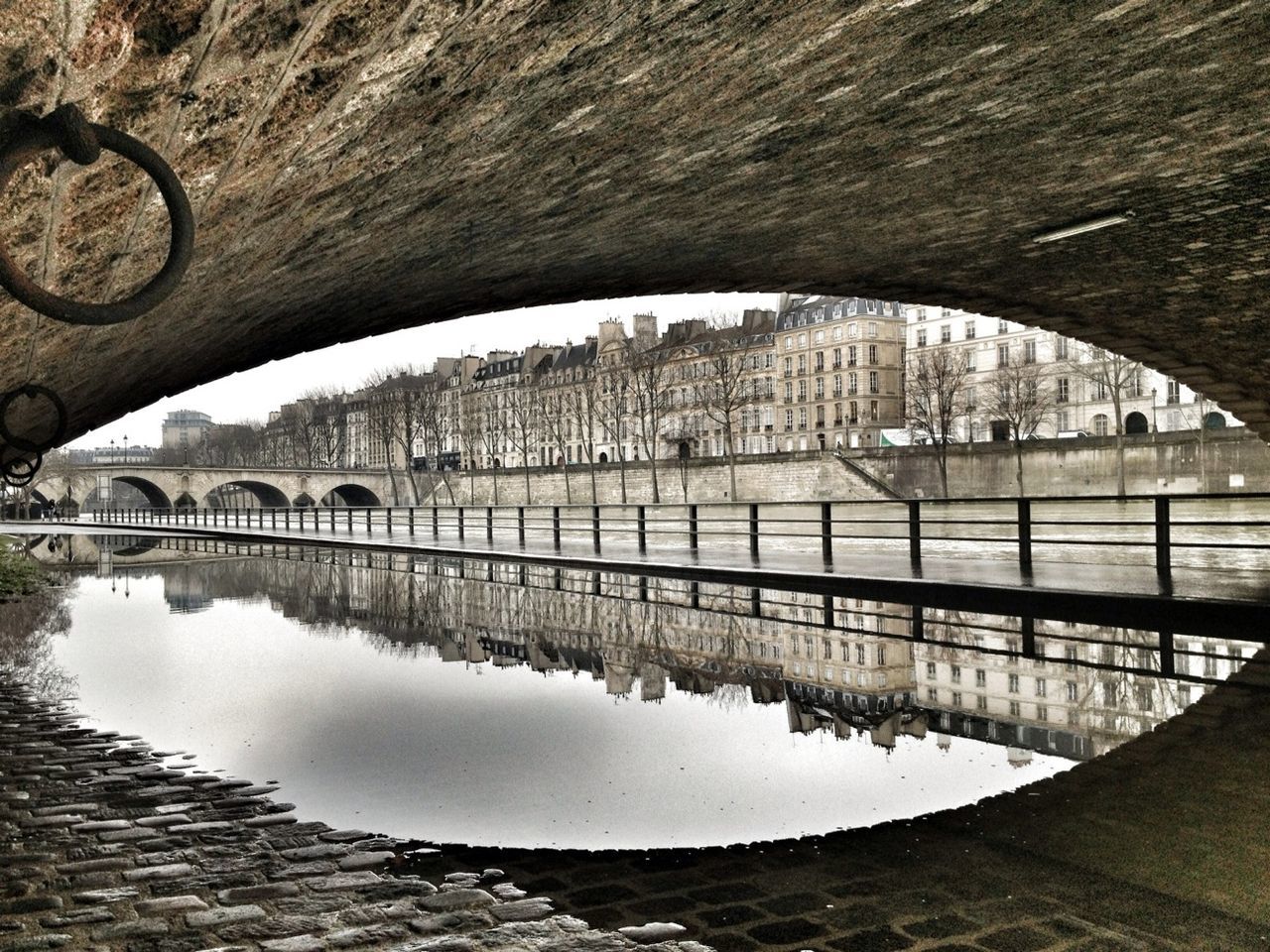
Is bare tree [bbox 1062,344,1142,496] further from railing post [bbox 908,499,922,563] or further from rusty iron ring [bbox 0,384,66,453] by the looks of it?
rusty iron ring [bbox 0,384,66,453]

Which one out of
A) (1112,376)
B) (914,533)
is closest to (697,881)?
(914,533)

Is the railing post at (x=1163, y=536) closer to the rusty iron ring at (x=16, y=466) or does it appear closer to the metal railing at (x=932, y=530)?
the metal railing at (x=932, y=530)

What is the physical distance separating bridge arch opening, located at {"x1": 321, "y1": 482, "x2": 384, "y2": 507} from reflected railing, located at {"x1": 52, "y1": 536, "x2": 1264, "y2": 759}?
82.7 m

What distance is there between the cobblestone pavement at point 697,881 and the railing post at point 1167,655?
280 cm

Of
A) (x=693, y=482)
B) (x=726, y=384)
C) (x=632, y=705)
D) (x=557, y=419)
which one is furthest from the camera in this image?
(x=557, y=419)

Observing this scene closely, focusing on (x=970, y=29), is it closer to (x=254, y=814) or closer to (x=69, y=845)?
(x=254, y=814)

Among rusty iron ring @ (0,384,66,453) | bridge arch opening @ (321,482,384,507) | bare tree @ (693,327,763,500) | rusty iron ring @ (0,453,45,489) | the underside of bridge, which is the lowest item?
bridge arch opening @ (321,482,384,507)

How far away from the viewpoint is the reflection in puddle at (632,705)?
599 cm

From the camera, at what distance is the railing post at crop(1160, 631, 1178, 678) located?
29.5 ft

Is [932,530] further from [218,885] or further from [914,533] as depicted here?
[218,885]

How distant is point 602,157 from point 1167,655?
683 cm

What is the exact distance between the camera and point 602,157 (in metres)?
6.57

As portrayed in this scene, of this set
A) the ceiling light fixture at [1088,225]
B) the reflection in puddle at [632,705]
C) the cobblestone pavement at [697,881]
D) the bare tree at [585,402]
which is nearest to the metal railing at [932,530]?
the reflection in puddle at [632,705]

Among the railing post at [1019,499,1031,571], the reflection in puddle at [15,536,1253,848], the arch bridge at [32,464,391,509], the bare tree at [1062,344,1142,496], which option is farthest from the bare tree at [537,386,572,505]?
the reflection in puddle at [15,536,1253,848]
